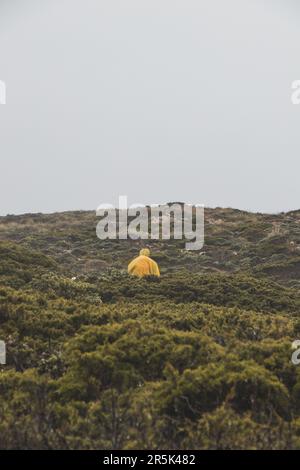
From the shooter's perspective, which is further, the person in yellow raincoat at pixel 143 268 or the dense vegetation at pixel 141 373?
the person in yellow raincoat at pixel 143 268

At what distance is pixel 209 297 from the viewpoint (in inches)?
618

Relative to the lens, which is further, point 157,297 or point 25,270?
point 25,270

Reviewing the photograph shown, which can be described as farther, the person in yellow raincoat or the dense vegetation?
the person in yellow raincoat

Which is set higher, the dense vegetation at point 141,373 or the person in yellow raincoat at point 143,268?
the person in yellow raincoat at point 143,268

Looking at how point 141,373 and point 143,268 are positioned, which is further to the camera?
point 143,268

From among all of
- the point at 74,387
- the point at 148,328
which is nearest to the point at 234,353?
the point at 148,328

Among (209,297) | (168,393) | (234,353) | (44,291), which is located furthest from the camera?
(209,297)

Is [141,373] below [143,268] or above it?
below

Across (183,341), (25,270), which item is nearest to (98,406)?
(183,341)

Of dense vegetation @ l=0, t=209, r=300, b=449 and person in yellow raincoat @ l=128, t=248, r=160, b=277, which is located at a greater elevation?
person in yellow raincoat @ l=128, t=248, r=160, b=277
